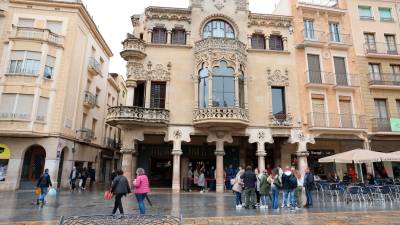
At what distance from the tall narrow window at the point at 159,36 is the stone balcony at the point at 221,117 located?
21.8ft

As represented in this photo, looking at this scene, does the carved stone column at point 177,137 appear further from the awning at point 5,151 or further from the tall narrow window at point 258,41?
the awning at point 5,151

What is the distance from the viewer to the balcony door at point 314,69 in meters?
22.3

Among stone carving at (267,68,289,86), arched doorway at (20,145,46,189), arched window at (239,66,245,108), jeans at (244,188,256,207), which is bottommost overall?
jeans at (244,188,256,207)

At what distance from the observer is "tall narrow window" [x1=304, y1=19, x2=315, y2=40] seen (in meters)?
23.5

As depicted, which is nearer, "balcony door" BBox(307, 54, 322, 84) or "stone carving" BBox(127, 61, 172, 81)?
"stone carving" BBox(127, 61, 172, 81)

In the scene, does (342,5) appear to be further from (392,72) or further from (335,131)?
(335,131)

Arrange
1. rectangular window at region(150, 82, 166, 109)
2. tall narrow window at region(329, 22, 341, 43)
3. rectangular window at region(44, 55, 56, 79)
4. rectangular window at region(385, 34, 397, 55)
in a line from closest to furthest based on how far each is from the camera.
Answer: rectangular window at region(150, 82, 166, 109) < rectangular window at region(44, 55, 56, 79) < tall narrow window at region(329, 22, 341, 43) < rectangular window at region(385, 34, 397, 55)

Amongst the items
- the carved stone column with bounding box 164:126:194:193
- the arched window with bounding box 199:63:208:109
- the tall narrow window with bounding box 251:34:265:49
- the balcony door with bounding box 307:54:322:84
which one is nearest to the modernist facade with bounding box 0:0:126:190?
the carved stone column with bounding box 164:126:194:193

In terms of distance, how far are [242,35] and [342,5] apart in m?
10.6

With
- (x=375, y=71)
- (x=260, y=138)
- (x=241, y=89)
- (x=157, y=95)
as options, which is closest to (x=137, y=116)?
(x=157, y=95)

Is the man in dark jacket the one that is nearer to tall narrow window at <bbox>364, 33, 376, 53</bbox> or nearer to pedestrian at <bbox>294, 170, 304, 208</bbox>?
pedestrian at <bbox>294, 170, 304, 208</bbox>

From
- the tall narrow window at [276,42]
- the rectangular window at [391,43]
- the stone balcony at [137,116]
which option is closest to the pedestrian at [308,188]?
the stone balcony at [137,116]

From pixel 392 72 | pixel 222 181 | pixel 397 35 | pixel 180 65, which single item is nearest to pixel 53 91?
pixel 180 65

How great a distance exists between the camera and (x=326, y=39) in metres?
23.3
